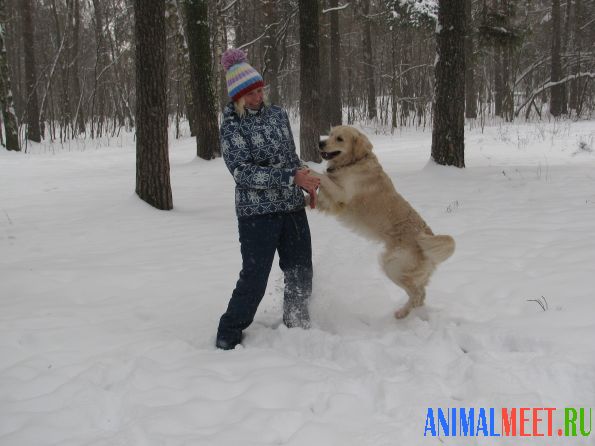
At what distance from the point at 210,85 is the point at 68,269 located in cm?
728

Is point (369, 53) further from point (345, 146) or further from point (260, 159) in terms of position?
point (260, 159)

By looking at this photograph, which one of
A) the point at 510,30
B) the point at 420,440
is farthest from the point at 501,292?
the point at 510,30

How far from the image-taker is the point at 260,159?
316cm

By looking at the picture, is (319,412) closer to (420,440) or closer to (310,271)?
(420,440)

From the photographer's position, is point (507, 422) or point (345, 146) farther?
point (345, 146)

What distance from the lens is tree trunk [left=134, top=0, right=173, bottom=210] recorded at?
6371 mm

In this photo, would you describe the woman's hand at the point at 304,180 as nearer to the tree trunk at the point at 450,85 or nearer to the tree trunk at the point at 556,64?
the tree trunk at the point at 450,85

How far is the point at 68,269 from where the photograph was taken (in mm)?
4750

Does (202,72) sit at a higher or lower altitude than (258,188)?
higher

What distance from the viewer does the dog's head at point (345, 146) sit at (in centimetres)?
390

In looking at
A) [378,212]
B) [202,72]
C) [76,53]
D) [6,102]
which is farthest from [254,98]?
[76,53]

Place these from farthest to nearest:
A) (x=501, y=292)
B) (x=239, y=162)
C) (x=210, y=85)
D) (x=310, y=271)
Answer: (x=210, y=85)
(x=501, y=292)
(x=310, y=271)
(x=239, y=162)

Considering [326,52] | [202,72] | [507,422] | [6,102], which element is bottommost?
[507,422]

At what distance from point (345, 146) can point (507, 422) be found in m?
2.40
